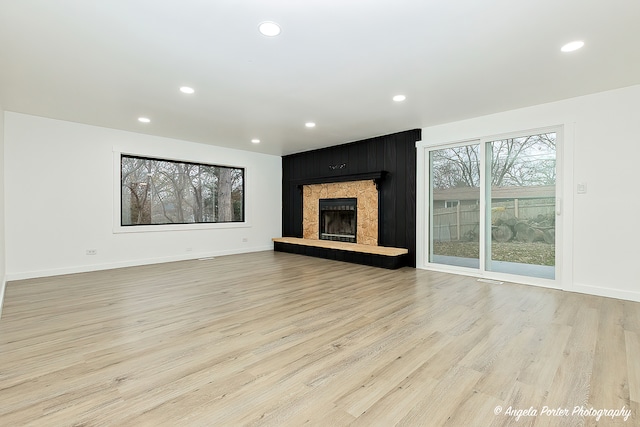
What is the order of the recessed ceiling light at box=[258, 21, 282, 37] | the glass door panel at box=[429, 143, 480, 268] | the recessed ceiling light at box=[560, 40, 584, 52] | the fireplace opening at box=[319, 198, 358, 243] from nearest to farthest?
1. the recessed ceiling light at box=[258, 21, 282, 37]
2. the recessed ceiling light at box=[560, 40, 584, 52]
3. the glass door panel at box=[429, 143, 480, 268]
4. the fireplace opening at box=[319, 198, 358, 243]

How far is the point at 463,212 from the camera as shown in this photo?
16.3 feet

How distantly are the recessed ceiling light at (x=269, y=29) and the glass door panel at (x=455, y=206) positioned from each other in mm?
3776

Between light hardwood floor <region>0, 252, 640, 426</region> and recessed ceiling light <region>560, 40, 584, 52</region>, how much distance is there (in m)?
2.45

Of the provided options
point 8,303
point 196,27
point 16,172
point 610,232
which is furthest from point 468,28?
point 16,172

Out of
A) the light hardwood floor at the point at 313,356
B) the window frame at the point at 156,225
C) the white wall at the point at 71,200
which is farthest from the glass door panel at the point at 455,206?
the white wall at the point at 71,200

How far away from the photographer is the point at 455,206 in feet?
16.6

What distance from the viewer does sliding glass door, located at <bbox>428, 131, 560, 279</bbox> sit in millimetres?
4207

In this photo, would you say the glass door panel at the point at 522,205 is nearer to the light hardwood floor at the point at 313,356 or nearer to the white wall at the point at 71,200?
the light hardwood floor at the point at 313,356

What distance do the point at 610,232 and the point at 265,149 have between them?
6.20 metres

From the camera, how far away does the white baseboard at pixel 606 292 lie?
11.4ft

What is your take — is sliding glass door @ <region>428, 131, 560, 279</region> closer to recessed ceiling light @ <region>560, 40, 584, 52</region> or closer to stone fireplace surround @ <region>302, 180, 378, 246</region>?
stone fireplace surround @ <region>302, 180, 378, 246</region>

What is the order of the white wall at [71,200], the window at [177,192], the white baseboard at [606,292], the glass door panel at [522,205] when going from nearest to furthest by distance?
the white baseboard at [606,292]
the glass door panel at [522,205]
the white wall at [71,200]
the window at [177,192]

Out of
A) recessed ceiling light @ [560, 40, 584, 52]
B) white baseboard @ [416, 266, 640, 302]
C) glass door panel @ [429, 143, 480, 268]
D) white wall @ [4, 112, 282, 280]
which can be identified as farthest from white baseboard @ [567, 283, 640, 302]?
white wall @ [4, 112, 282, 280]

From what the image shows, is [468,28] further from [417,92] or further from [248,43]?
[248,43]
